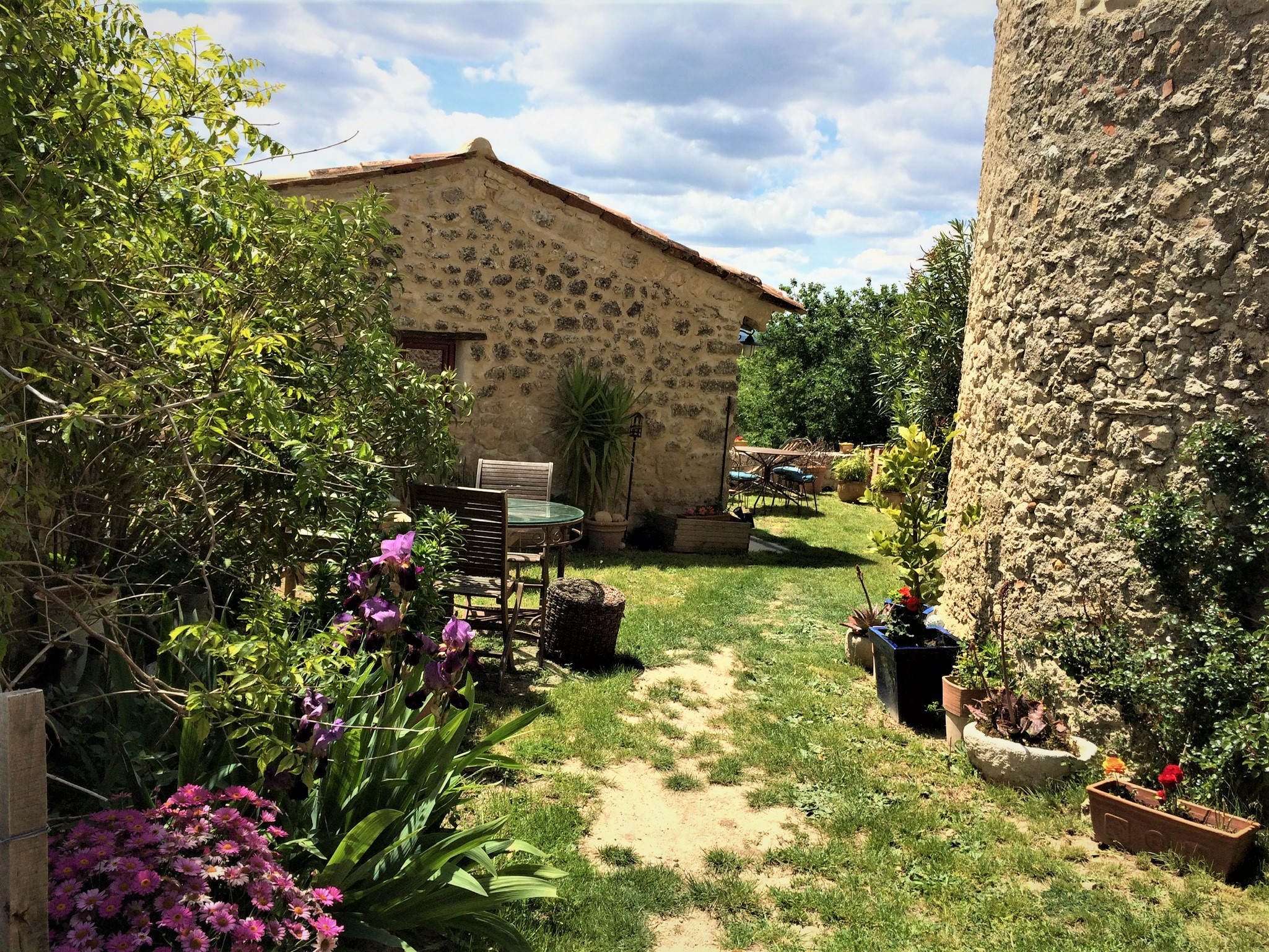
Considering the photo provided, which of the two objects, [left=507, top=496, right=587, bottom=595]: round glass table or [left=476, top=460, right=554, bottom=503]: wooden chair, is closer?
[left=507, top=496, right=587, bottom=595]: round glass table

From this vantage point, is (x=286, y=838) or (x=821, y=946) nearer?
(x=286, y=838)

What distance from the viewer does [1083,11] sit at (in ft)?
14.5

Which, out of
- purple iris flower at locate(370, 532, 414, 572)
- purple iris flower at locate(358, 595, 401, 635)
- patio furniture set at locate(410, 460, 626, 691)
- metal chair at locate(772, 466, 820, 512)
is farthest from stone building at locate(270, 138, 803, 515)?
purple iris flower at locate(358, 595, 401, 635)

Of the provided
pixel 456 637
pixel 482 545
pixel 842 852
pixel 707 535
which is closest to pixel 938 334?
pixel 707 535

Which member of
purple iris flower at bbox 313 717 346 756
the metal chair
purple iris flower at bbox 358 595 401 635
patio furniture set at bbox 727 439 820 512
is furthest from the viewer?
the metal chair

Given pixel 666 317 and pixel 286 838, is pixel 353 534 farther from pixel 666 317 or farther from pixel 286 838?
pixel 666 317

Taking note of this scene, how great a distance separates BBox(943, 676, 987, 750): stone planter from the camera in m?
4.61

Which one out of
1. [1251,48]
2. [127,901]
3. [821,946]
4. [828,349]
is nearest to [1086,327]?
[1251,48]

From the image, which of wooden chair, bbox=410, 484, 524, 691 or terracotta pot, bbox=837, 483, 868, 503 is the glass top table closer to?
wooden chair, bbox=410, 484, 524, 691

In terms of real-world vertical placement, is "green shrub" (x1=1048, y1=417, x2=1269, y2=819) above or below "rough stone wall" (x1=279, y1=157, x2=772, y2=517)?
below

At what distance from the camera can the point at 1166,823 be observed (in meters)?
3.54

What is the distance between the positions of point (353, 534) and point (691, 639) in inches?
134

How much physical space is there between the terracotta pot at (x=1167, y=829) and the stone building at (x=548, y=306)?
266 inches

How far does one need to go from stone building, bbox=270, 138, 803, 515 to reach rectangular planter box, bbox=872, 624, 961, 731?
17.5 feet
